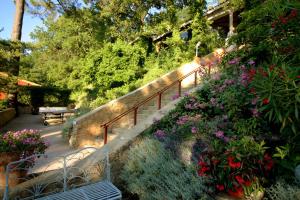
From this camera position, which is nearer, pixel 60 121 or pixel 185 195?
pixel 185 195

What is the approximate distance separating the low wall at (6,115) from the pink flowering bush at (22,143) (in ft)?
27.4

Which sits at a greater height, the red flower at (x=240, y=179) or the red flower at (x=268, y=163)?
the red flower at (x=268, y=163)

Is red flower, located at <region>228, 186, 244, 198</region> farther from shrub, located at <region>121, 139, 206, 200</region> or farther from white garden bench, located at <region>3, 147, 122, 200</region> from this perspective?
white garden bench, located at <region>3, 147, 122, 200</region>

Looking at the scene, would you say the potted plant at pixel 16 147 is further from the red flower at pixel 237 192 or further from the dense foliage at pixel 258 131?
the red flower at pixel 237 192

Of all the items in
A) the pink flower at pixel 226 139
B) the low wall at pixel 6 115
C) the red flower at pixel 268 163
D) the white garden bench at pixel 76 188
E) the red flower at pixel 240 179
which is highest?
the pink flower at pixel 226 139

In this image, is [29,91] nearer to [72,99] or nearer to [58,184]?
[72,99]

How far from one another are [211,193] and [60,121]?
12895 millimetres

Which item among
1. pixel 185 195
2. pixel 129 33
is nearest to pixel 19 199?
pixel 185 195

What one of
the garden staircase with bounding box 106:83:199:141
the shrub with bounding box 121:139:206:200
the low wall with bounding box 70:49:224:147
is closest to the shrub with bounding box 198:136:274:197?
the shrub with bounding box 121:139:206:200

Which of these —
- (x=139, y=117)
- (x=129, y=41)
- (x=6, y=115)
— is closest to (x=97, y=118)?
(x=139, y=117)

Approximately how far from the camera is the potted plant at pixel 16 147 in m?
5.12

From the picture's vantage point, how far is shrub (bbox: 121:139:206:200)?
138 inches

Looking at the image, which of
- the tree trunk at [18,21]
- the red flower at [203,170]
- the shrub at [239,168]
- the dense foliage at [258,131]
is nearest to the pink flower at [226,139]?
the dense foliage at [258,131]

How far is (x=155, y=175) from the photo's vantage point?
409 centimetres
